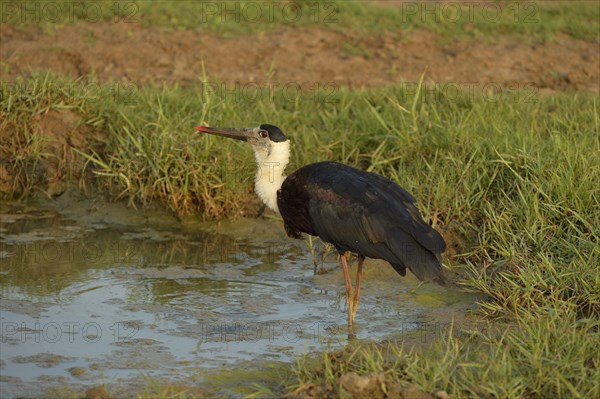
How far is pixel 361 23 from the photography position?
36.7 ft

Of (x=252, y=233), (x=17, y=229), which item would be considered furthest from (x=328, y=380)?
(x=17, y=229)

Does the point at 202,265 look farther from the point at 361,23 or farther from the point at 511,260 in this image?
the point at 361,23

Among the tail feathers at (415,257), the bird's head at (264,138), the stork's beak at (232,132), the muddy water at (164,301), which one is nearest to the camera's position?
the muddy water at (164,301)

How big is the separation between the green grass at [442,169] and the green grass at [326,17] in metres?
1.73

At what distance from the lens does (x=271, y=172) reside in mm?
6449

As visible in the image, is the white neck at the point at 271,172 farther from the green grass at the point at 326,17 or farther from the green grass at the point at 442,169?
the green grass at the point at 326,17

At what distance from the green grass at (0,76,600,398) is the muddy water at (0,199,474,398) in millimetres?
291

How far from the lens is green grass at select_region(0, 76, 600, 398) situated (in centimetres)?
506

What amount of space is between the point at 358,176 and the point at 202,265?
4.80ft

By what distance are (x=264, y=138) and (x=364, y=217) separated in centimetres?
105

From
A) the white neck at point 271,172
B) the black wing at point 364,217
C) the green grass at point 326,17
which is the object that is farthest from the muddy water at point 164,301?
the green grass at point 326,17

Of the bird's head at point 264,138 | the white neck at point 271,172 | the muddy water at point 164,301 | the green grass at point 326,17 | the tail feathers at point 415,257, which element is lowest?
the muddy water at point 164,301

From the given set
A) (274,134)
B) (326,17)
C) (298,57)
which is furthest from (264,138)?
(326,17)

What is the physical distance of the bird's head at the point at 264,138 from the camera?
257 inches
